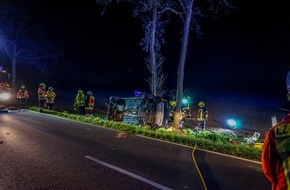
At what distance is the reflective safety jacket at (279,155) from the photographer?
2.03m

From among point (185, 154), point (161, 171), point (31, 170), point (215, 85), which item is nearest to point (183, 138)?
point (185, 154)

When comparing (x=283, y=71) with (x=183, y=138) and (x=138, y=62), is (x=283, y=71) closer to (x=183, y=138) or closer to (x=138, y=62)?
(x=138, y=62)

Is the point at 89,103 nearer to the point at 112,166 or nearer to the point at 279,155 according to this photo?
the point at 112,166

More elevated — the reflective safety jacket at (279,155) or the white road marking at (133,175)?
the reflective safety jacket at (279,155)

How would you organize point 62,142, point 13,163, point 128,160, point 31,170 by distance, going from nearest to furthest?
1. point 31,170
2. point 13,163
3. point 128,160
4. point 62,142

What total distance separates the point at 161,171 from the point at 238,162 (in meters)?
2.31

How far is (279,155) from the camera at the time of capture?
209 cm

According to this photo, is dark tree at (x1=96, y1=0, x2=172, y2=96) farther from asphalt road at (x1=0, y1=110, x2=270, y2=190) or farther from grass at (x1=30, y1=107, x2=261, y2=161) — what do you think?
asphalt road at (x1=0, y1=110, x2=270, y2=190)

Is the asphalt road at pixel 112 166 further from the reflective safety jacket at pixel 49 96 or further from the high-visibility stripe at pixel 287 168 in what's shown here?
the reflective safety jacket at pixel 49 96

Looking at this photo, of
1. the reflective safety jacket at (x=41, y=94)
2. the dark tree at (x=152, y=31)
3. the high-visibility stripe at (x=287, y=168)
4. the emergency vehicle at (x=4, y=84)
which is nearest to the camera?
the high-visibility stripe at (x=287, y=168)

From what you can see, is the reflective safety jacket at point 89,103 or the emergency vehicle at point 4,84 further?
the emergency vehicle at point 4,84

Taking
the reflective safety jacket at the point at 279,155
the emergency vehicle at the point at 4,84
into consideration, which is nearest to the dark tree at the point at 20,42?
the emergency vehicle at the point at 4,84

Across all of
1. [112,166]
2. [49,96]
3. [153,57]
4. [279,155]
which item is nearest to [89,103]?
[49,96]

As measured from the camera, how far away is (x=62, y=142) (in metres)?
9.19
